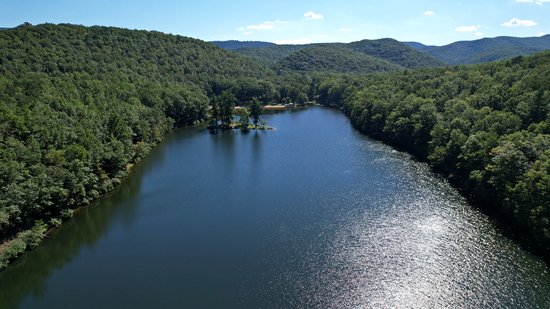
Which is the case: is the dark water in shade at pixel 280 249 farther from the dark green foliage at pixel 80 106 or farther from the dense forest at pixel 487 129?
the dark green foliage at pixel 80 106

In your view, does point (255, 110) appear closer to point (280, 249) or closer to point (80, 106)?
point (80, 106)

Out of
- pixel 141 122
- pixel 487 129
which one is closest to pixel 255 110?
pixel 141 122

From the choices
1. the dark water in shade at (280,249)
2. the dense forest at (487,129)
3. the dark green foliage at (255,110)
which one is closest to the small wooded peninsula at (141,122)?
the dense forest at (487,129)

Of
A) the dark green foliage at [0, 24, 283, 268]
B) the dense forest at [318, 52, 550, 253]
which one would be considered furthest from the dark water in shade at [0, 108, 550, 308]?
the dark green foliage at [0, 24, 283, 268]

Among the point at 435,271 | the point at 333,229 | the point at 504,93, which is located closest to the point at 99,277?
the point at 333,229

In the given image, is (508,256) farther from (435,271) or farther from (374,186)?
(374,186)

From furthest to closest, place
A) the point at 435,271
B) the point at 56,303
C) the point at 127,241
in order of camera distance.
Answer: the point at 127,241 → the point at 435,271 → the point at 56,303
